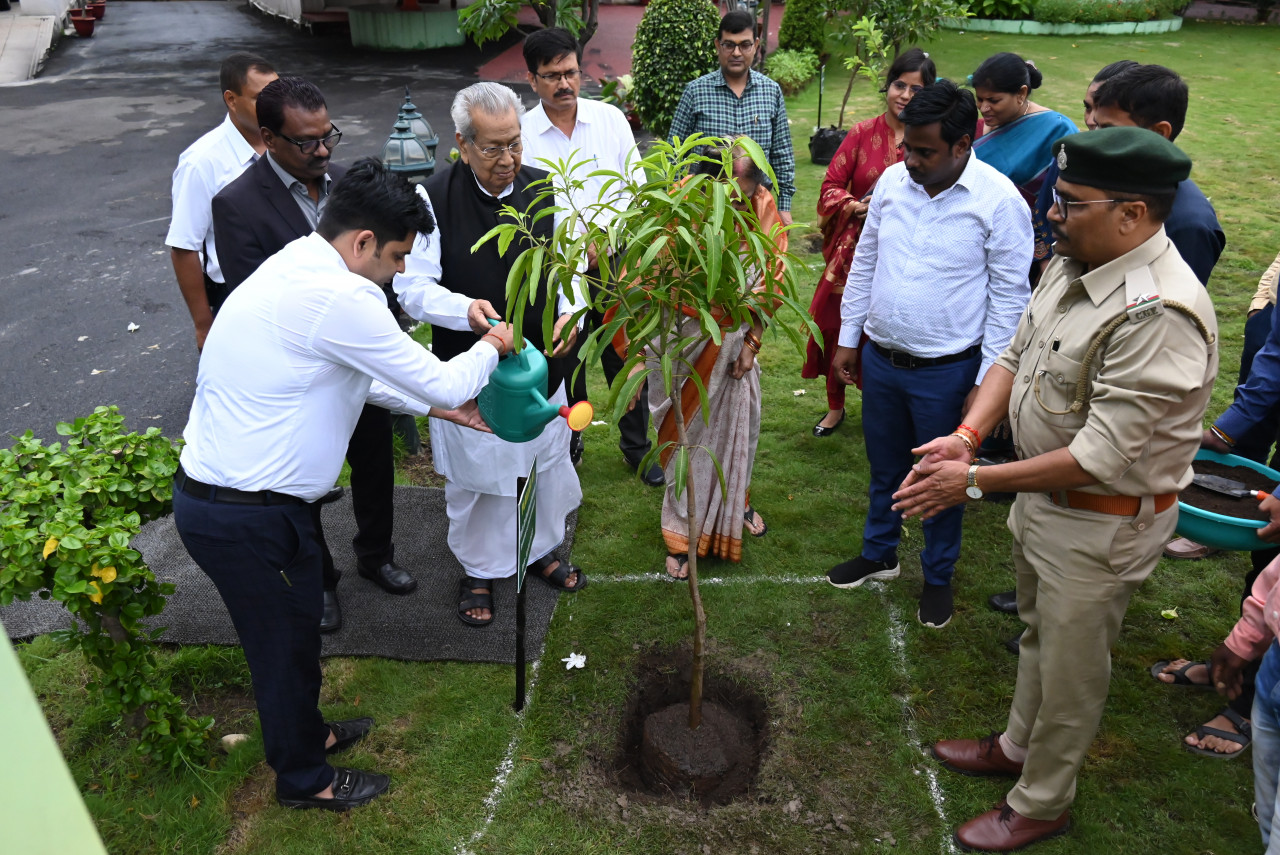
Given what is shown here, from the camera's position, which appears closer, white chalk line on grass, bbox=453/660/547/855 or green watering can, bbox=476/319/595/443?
white chalk line on grass, bbox=453/660/547/855

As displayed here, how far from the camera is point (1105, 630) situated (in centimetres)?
275

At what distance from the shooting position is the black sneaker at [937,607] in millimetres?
4047

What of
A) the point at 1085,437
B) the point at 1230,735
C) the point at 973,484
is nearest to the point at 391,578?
the point at 973,484

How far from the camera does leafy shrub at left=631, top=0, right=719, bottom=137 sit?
10.0 m

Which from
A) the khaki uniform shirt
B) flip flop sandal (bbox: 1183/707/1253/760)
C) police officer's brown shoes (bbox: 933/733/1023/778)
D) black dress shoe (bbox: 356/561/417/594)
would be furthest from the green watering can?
flip flop sandal (bbox: 1183/707/1253/760)

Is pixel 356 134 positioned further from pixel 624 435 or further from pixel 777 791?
pixel 777 791

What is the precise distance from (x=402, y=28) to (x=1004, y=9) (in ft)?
44.2

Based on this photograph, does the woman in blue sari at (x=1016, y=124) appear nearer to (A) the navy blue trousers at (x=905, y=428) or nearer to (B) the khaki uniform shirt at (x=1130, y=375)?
(A) the navy blue trousers at (x=905, y=428)

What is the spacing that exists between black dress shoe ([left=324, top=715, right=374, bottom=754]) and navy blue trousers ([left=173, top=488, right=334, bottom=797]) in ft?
0.79

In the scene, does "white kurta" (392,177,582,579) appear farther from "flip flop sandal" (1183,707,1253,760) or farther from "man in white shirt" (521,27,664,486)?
"flip flop sandal" (1183,707,1253,760)

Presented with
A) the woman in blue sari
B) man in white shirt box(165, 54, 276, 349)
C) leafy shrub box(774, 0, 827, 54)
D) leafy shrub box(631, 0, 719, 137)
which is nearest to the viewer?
man in white shirt box(165, 54, 276, 349)

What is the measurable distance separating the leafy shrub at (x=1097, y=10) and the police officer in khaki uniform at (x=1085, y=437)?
19700 millimetres

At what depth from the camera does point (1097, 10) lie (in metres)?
19.0

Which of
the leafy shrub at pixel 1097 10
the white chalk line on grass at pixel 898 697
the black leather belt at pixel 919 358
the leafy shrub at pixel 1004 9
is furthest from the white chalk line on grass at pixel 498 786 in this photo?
the leafy shrub at pixel 1097 10
